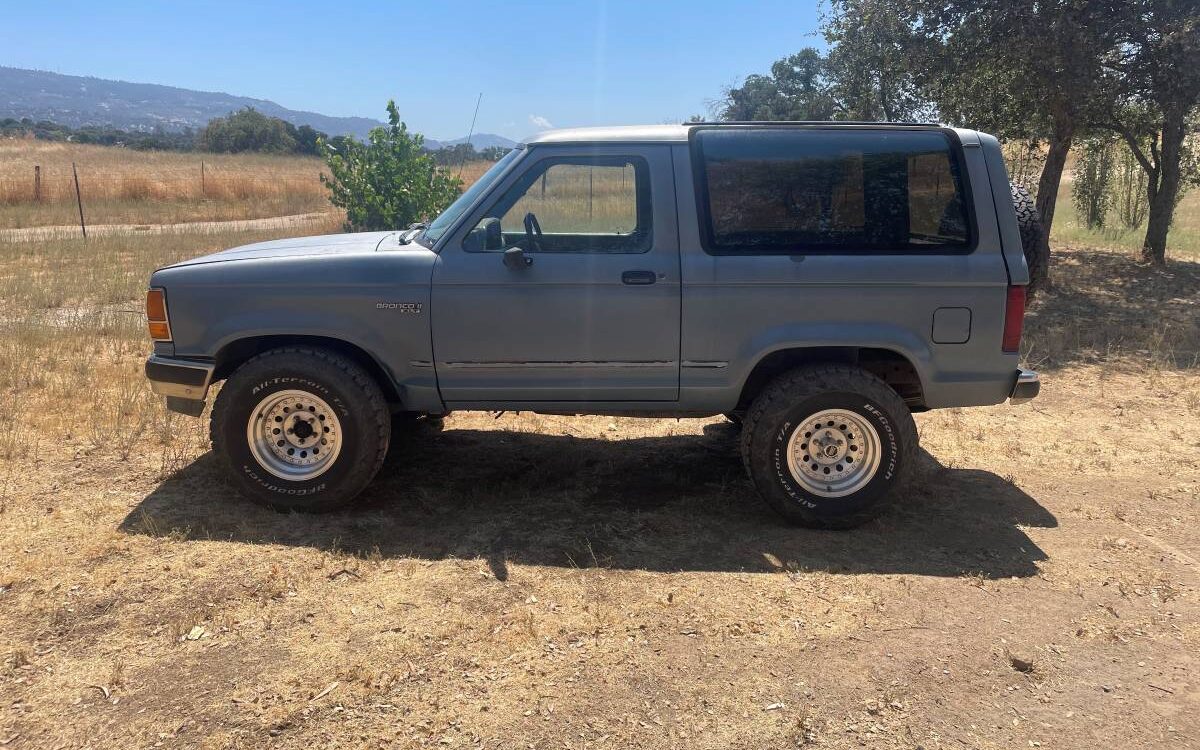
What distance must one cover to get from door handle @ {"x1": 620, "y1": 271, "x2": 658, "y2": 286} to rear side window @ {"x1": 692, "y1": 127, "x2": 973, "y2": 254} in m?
0.37

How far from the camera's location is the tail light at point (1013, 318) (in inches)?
168

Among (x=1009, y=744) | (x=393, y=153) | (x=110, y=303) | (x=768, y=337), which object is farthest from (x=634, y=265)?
(x=393, y=153)

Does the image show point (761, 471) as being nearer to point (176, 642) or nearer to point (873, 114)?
point (176, 642)

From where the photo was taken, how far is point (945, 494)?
16.6ft

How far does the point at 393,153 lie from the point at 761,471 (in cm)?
1179

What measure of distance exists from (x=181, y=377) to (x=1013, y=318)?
436 cm

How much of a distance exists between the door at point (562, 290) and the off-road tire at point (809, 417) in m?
0.55

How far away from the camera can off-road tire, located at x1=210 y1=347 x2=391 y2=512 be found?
14.4 feet

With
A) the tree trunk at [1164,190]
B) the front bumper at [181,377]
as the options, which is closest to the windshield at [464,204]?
the front bumper at [181,377]

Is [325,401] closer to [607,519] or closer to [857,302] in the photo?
[607,519]

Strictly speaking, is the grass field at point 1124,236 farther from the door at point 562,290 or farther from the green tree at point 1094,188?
the door at point 562,290

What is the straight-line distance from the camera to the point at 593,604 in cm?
367

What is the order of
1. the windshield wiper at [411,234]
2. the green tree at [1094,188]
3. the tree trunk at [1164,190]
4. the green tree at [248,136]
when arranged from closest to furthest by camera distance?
the windshield wiper at [411,234] < the tree trunk at [1164,190] < the green tree at [1094,188] < the green tree at [248,136]

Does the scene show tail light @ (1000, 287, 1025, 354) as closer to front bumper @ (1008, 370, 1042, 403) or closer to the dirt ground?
front bumper @ (1008, 370, 1042, 403)
